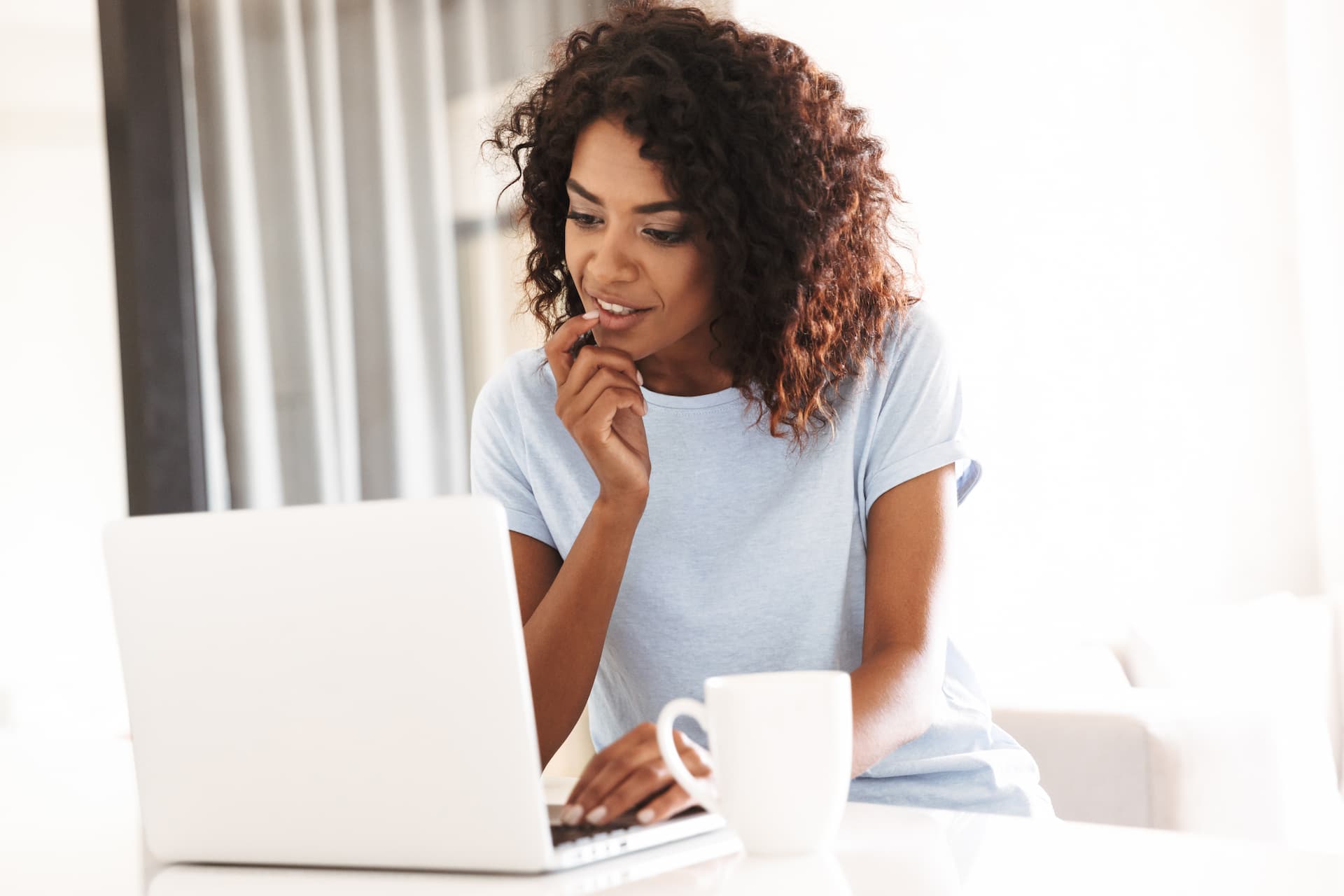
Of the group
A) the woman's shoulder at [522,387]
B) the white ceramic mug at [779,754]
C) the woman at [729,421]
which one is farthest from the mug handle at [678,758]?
the woman's shoulder at [522,387]

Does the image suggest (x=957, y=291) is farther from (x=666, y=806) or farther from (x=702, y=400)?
(x=666, y=806)

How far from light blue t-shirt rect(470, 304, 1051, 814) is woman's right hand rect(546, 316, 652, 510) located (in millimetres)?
76

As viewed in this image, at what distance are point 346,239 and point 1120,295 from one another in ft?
6.42

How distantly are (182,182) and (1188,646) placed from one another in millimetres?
2196

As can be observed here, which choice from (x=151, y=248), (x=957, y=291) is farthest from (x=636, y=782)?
(x=957, y=291)

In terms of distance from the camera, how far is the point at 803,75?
124 cm

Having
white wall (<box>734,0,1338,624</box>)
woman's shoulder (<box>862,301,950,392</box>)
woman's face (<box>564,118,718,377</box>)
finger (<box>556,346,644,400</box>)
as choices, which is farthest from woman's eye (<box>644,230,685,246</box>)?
white wall (<box>734,0,1338,624</box>)

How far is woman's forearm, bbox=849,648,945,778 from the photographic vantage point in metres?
0.96

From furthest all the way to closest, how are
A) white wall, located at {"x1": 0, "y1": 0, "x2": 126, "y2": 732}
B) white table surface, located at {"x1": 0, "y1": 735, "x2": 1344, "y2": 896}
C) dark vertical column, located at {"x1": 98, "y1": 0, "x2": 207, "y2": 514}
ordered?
white wall, located at {"x1": 0, "y1": 0, "x2": 126, "y2": 732}
dark vertical column, located at {"x1": 98, "y1": 0, "x2": 207, "y2": 514}
white table surface, located at {"x1": 0, "y1": 735, "x2": 1344, "y2": 896}

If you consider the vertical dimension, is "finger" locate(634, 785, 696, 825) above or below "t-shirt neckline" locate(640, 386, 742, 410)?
below

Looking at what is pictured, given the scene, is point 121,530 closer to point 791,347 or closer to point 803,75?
point 791,347

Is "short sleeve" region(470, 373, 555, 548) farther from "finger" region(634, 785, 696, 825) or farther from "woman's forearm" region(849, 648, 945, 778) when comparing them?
"finger" region(634, 785, 696, 825)

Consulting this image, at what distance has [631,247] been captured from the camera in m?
1.18

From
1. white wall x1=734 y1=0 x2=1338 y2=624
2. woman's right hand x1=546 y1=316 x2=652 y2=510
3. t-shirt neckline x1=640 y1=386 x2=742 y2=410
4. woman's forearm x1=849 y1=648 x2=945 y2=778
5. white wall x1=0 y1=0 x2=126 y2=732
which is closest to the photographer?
woman's forearm x1=849 y1=648 x2=945 y2=778
